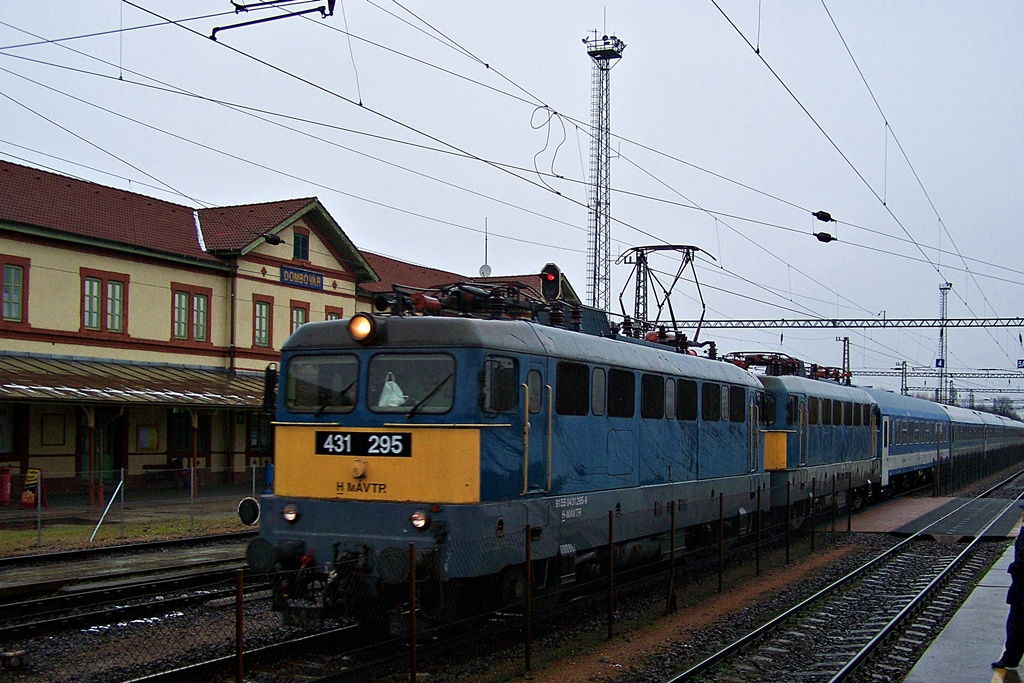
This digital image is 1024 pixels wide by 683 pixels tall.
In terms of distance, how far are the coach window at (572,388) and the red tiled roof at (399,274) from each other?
92.1 feet

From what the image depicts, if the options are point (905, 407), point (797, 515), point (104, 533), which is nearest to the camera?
point (104, 533)

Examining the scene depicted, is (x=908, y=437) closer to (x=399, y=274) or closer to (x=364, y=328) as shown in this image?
(x=399, y=274)

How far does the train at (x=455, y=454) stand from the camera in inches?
387

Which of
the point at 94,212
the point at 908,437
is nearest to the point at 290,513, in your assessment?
the point at 94,212

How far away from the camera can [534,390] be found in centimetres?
1101

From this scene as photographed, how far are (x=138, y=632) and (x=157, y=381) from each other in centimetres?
1918

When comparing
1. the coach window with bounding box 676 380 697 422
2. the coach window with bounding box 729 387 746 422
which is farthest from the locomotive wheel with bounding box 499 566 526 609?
the coach window with bounding box 729 387 746 422

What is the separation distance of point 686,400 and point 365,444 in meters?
6.75

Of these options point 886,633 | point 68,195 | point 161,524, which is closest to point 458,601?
point 886,633

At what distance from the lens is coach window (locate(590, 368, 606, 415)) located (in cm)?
1240

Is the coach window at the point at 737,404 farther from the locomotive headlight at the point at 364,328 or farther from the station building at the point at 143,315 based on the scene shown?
the station building at the point at 143,315

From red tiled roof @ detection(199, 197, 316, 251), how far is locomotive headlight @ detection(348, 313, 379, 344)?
23690mm

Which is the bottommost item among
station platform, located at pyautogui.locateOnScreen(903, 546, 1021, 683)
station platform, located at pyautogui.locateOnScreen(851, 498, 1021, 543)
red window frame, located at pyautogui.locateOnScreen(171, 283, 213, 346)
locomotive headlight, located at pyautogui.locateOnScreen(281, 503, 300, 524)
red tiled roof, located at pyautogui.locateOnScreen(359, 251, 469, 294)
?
station platform, located at pyautogui.locateOnScreen(851, 498, 1021, 543)

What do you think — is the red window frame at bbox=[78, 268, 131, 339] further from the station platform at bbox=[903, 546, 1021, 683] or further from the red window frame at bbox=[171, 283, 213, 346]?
the station platform at bbox=[903, 546, 1021, 683]
